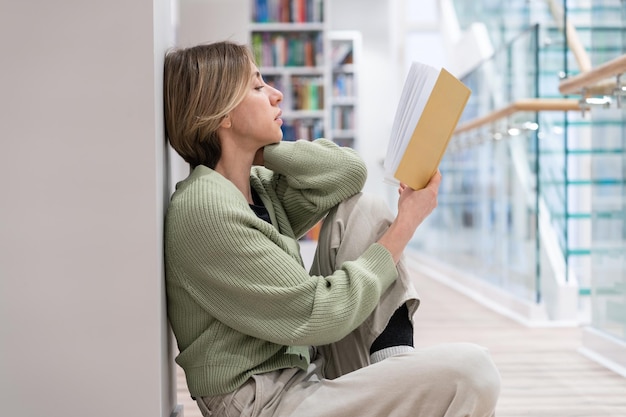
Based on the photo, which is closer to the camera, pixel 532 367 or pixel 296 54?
pixel 532 367

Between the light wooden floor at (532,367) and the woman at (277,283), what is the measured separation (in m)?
0.83

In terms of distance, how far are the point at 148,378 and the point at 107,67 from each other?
1.79ft

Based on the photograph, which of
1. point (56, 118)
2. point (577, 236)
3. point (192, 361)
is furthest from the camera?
point (577, 236)

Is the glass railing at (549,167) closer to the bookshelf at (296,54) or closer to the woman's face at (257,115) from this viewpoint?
the bookshelf at (296,54)

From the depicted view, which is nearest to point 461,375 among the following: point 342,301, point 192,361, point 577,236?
point 342,301

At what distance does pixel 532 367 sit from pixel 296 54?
3.37 meters

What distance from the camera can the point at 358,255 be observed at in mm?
1675

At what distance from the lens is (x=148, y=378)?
1.48 metres

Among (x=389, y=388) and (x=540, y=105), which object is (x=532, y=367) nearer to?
(x=540, y=105)

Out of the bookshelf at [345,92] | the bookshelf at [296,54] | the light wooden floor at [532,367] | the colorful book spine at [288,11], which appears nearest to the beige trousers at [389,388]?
the light wooden floor at [532,367]

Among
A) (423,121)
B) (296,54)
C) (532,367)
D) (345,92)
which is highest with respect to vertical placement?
(296,54)

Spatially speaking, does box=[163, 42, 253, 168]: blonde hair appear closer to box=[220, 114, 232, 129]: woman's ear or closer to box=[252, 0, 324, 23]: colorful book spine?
box=[220, 114, 232, 129]: woman's ear

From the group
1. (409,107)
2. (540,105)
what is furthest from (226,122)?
(540,105)

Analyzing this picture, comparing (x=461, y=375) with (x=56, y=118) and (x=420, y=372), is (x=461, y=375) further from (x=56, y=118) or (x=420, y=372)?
(x=56, y=118)
